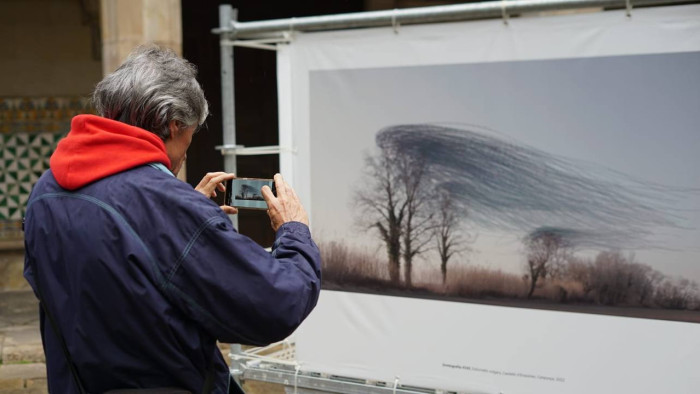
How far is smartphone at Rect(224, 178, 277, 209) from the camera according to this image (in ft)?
7.54

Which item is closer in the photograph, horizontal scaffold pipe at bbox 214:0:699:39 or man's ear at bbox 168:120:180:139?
man's ear at bbox 168:120:180:139

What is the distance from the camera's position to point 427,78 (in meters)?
3.67

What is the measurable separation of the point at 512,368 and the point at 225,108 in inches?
70.3

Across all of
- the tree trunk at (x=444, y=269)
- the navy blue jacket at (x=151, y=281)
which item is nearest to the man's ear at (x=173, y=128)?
the navy blue jacket at (x=151, y=281)

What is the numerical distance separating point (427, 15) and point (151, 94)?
1976 millimetres

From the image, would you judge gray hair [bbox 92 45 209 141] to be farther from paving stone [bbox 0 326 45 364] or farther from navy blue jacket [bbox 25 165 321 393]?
paving stone [bbox 0 326 45 364]

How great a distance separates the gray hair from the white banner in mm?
1887

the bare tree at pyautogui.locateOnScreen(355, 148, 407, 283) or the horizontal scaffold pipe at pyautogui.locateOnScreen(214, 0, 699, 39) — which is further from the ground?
the horizontal scaffold pipe at pyautogui.locateOnScreen(214, 0, 699, 39)

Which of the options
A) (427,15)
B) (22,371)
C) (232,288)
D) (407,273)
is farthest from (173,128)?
(22,371)

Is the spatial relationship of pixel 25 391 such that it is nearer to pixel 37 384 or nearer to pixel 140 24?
pixel 37 384

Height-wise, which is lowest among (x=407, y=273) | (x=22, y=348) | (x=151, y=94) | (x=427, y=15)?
(x=22, y=348)

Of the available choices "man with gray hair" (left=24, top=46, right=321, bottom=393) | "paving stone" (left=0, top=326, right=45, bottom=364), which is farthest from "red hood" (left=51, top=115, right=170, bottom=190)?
"paving stone" (left=0, top=326, right=45, bottom=364)

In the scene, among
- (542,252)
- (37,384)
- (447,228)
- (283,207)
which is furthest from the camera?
(37,384)

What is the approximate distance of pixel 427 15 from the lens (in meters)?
3.59
